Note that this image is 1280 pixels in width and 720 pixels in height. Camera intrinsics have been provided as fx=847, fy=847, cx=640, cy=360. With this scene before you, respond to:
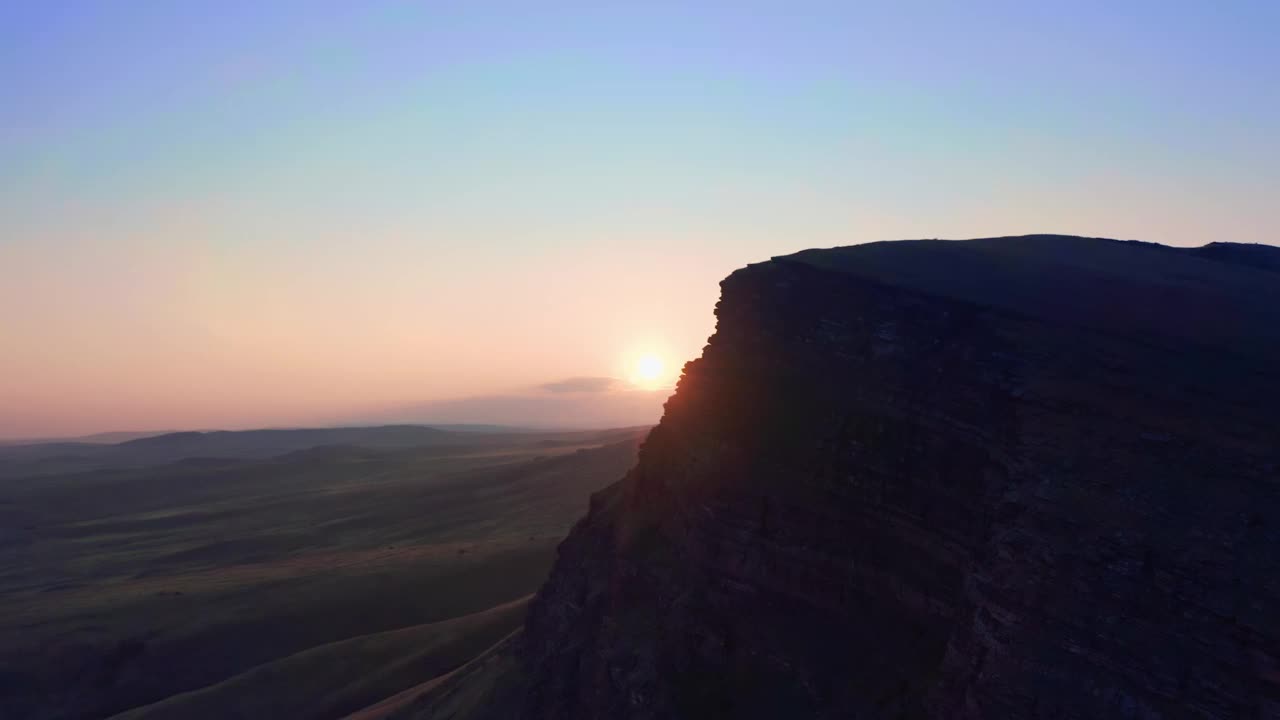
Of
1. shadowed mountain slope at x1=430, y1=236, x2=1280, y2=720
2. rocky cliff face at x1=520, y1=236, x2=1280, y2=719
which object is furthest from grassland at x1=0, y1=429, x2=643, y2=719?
rocky cliff face at x1=520, y1=236, x2=1280, y2=719

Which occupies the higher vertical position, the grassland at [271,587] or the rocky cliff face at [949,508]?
the rocky cliff face at [949,508]

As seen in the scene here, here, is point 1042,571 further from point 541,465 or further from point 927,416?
point 541,465

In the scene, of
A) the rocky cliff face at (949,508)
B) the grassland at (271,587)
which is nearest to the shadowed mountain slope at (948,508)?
the rocky cliff face at (949,508)

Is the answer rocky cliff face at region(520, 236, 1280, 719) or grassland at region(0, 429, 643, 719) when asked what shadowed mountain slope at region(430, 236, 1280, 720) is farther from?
grassland at region(0, 429, 643, 719)

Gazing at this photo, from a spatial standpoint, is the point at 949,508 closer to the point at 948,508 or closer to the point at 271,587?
the point at 948,508

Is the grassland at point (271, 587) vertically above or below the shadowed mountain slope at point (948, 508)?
below

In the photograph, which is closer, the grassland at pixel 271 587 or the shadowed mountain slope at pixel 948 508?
the shadowed mountain slope at pixel 948 508

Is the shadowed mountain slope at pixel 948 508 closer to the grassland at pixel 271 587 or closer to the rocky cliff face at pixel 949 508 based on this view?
the rocky cliff face at pixel 949 508

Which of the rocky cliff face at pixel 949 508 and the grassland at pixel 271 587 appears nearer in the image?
the rocky cliff face at pixel 949 508

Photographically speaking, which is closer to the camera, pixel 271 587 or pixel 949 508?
pixel 949 508

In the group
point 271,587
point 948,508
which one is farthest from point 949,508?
point 271,587
